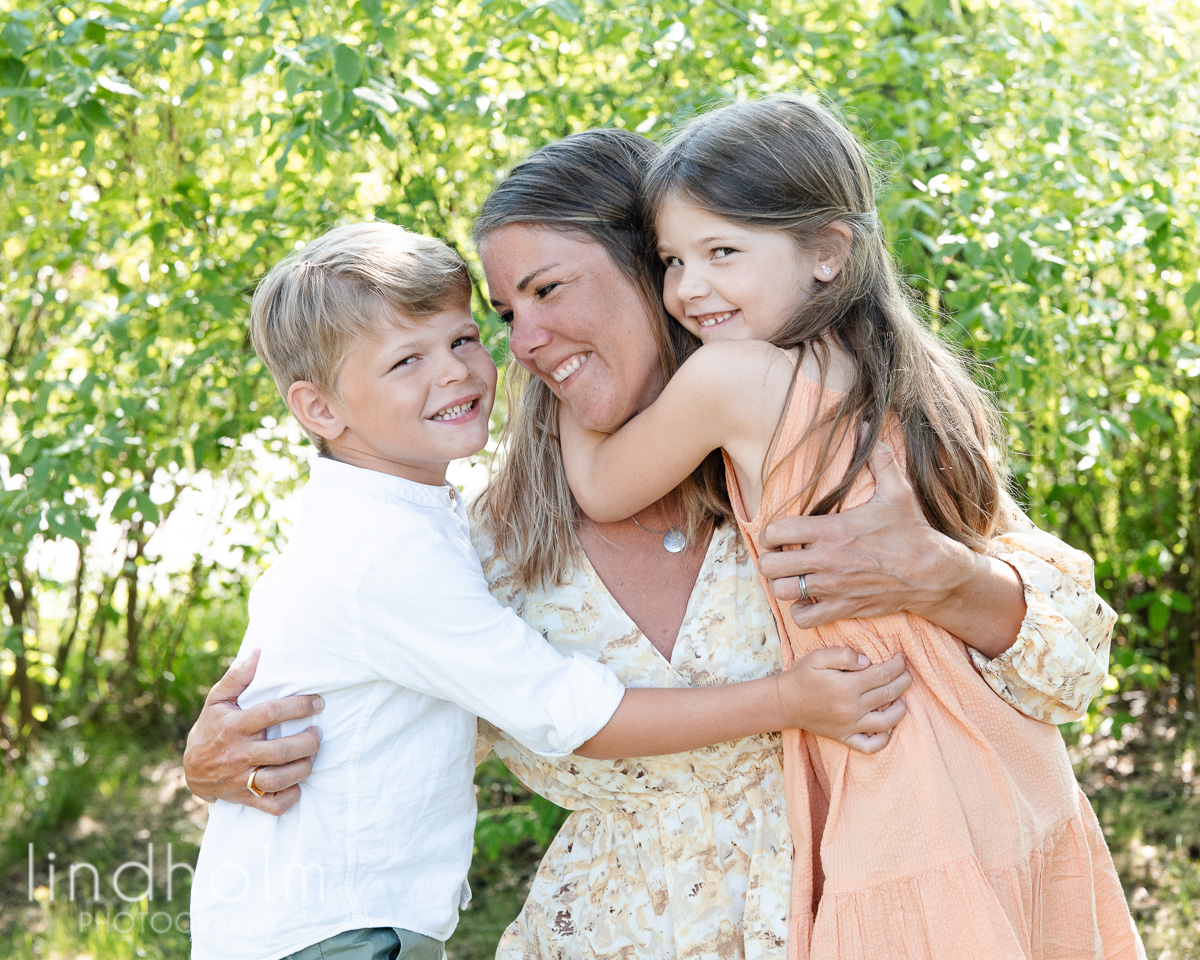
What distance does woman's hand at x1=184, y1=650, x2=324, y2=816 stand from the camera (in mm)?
1512

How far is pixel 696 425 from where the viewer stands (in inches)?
61.4

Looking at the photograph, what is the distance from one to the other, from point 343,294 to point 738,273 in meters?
0.58

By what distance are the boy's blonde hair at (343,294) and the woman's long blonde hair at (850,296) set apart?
0.37 m

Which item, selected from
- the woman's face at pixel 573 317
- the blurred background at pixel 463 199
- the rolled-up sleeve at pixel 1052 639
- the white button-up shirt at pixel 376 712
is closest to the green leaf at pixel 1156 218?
the blurred background at pixel 463 199

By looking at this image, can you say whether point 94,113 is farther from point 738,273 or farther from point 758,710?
point 758,710

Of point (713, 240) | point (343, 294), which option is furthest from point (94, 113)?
point (713, 240)

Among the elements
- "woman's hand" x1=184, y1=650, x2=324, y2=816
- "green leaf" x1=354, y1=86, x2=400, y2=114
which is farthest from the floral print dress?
"green leaf" x1=354, y1=86, x2=400, y2=114

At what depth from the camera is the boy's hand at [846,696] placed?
1.45 metres

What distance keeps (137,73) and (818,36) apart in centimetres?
174

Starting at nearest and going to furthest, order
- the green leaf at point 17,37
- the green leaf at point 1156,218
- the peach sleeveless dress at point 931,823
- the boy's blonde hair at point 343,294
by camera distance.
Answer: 1. the peach sleeveless dress at point 931,823
2. the boy's blonde hair at point 343,294
3. the green leaf at point 17,37
4. the green leaf at point 1156,218

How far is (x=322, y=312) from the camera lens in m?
1.62

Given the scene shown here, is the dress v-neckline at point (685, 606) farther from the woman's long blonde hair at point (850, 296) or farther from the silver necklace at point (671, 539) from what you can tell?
the woman's long blonde hair at point (850, 296)

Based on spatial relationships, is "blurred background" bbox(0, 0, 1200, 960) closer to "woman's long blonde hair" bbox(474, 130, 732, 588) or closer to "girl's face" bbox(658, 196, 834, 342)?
"woman's long blonde hair" bbox(474, 130, 732, 588)

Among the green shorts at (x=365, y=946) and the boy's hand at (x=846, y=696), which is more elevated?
the boy's hand at (x=846, y=696)
